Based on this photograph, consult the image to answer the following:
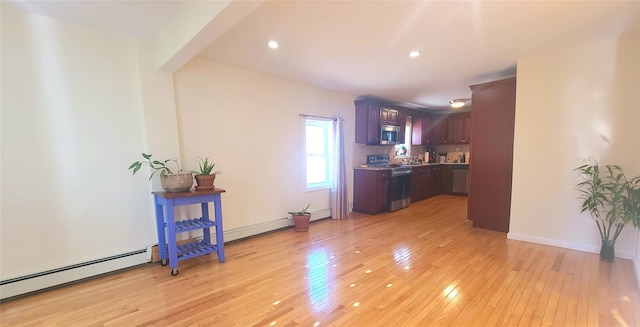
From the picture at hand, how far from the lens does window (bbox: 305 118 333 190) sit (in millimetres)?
4754

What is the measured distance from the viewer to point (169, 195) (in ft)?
8.63

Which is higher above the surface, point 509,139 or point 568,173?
point 509,139

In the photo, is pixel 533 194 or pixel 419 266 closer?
pixel 419 266

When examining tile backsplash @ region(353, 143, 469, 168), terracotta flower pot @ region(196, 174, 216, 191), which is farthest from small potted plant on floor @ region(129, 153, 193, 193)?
tile backsplash @ region(353, 143, 469, 168)

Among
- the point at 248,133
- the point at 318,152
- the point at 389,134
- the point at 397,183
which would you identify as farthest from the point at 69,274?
the point at 389,134

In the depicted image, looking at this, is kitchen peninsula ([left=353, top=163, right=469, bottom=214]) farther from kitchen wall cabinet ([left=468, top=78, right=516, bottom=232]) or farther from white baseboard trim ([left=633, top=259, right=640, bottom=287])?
white baseboard trim ([left=633, top=259, right=640, bottom=287])

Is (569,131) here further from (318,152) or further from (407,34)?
(318,152)

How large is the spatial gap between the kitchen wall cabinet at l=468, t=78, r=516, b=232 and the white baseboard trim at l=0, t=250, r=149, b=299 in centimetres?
454

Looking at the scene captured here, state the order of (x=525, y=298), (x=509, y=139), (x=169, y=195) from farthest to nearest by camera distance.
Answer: (x=509, y=139) < (x=169, y=195) < (x=525, y=298)

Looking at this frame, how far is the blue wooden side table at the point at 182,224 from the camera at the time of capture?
262cm

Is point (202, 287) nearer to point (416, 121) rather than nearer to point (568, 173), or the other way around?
point (568, 173)

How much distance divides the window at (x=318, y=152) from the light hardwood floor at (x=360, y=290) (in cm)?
163

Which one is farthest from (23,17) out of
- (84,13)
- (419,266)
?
(419,266)

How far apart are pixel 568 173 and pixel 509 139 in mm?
772
